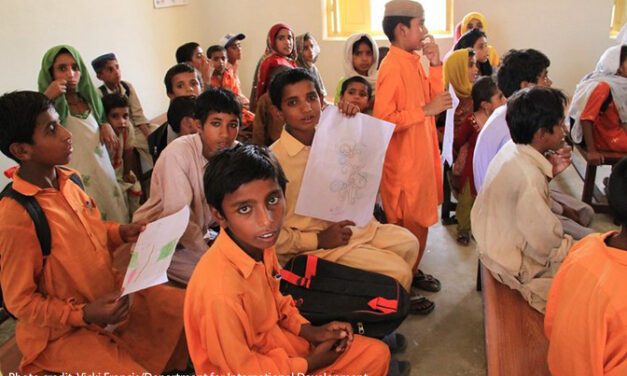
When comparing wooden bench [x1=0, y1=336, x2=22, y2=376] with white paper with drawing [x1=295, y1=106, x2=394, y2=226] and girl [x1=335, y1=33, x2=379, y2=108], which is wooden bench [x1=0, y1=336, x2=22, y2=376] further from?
girl [x1=335, y1=33, x2=379, y2=108]

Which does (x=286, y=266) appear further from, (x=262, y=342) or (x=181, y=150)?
(x=181, y=150)

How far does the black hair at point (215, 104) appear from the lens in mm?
2111

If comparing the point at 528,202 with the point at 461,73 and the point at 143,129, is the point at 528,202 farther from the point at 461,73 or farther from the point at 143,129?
the point at 143,129

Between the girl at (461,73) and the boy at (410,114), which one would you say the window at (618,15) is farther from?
the boy at (410,114)

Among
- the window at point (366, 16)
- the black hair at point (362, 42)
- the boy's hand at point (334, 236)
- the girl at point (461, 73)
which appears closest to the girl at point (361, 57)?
the black hair at point (362, 42)

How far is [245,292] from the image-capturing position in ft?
4.44

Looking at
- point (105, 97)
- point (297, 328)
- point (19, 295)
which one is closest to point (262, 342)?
point (297, 328)

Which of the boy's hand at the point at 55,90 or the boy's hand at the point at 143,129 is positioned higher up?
the boy's hand at the point at 55,90

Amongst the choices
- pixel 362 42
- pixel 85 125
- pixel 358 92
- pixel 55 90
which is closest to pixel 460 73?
pixel 362 42

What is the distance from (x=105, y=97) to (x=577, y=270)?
2890mm

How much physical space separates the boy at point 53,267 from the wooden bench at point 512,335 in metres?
1.17

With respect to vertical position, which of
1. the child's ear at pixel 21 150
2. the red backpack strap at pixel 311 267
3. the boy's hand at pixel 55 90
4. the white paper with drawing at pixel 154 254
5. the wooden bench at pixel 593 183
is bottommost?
the wooden bench at pixel 593 183

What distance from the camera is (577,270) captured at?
49.8 inches

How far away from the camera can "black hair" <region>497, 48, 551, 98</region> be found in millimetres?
2809
